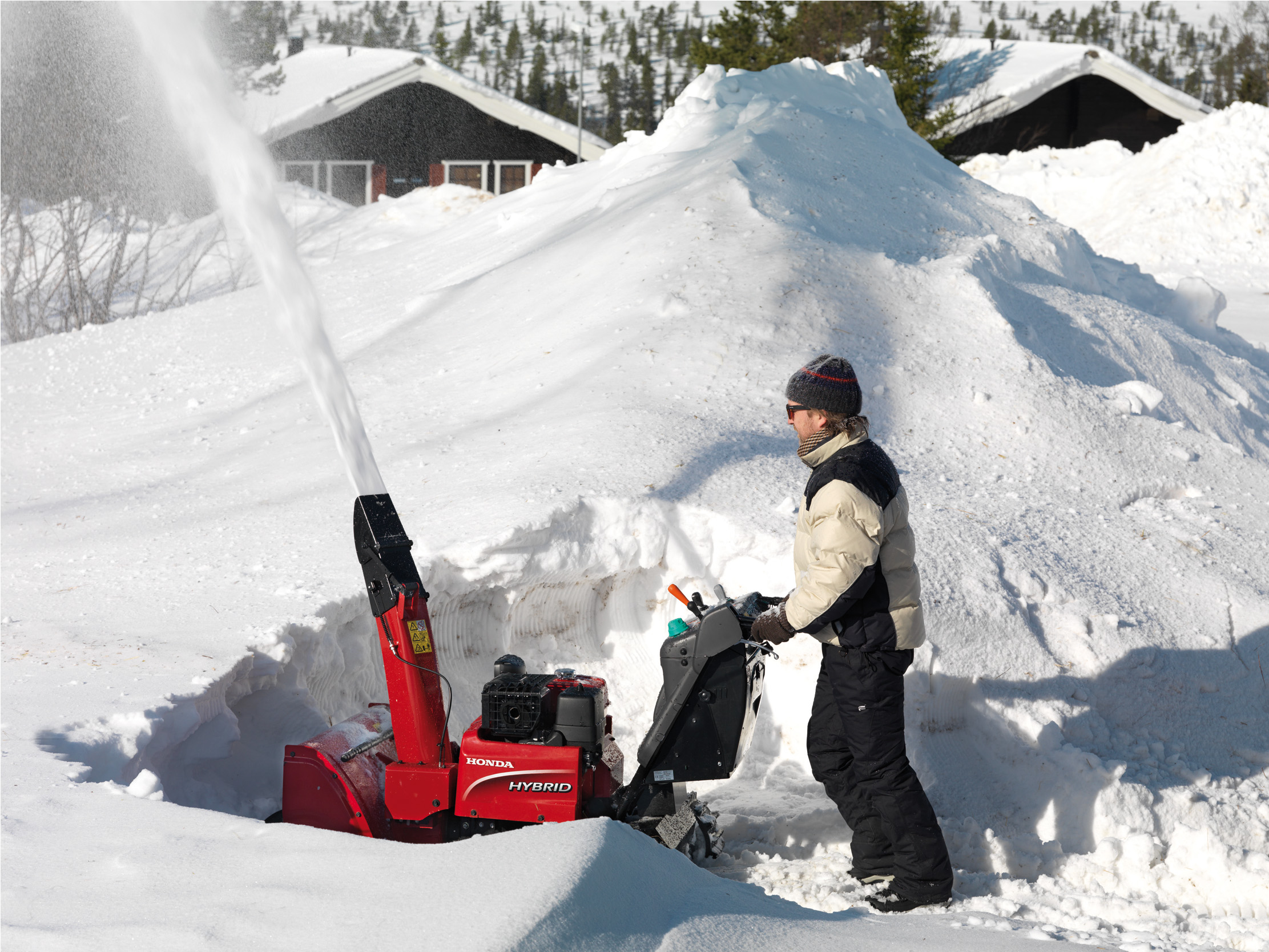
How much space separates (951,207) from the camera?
887 cm

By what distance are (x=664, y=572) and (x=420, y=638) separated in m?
1.78

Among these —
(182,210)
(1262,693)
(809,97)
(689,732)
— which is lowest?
(182,210)

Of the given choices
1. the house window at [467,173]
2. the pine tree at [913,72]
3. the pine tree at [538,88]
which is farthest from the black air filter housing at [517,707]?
the pine tree at [538,88]

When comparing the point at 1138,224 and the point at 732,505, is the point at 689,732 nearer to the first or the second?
the point at 732,505

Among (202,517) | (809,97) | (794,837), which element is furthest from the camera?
(809,97)

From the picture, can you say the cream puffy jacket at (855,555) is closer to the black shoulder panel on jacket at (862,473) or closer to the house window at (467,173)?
the black shoulder panel on jacket at (862,473)

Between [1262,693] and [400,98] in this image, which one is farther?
[400,98]

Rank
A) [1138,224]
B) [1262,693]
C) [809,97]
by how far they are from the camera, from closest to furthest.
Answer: [1262,693] → [809,97] → [1138,224]

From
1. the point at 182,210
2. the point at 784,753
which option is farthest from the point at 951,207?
the point at 182,210

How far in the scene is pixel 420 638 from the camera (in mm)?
2977

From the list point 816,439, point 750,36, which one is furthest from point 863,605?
point 750,36

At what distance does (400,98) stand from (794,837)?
22.5 metres

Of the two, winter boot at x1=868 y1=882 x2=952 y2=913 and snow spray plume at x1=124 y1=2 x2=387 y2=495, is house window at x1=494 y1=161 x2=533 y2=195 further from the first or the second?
winter boot at x1=868 y1=882 x2=952 y2=913

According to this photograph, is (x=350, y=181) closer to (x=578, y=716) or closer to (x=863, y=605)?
(x=578, y=716)
